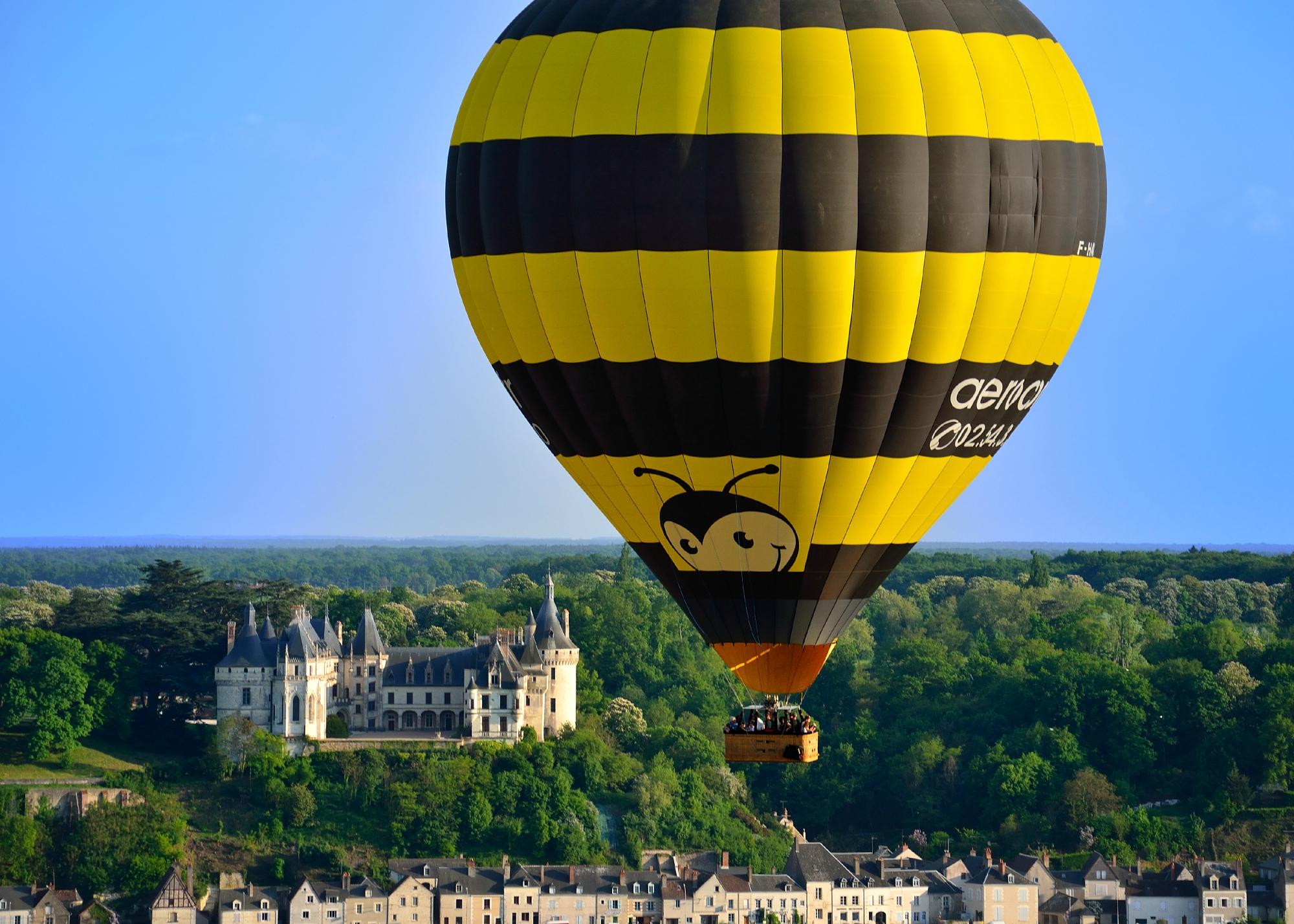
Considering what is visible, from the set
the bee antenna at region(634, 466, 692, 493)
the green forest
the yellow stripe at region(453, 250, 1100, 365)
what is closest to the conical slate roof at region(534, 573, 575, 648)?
the green forest

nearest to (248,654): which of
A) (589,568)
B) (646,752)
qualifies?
(646,752)

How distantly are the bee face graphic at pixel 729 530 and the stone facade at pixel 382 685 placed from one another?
130ft

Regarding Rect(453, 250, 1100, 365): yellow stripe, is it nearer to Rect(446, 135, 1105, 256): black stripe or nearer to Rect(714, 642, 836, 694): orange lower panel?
Rect(446, 135, 1105, 256): black stripe

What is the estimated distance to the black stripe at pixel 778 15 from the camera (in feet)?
86.0

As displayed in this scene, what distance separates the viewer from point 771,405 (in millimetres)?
26625

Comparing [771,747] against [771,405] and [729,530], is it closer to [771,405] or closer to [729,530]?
[729,530]

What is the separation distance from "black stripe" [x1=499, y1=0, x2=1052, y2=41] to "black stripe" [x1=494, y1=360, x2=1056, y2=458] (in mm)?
2847

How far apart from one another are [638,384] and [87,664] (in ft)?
144

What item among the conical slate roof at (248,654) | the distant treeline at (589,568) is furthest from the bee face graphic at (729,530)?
the distant treeline at (589,568)

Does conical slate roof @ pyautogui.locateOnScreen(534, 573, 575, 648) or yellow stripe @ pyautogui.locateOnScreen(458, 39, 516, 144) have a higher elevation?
yellow stripe @ pyautogui.locateOnScreen(458, 39, 516, 144)

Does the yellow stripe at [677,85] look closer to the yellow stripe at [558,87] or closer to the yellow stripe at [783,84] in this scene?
the yellow stripe at [783,84]

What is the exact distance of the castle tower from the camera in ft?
226

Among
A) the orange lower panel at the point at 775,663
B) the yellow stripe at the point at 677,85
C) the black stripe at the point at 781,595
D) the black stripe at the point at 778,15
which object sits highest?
the black stripe at the point at 778,15

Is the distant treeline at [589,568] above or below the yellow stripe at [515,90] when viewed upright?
above
